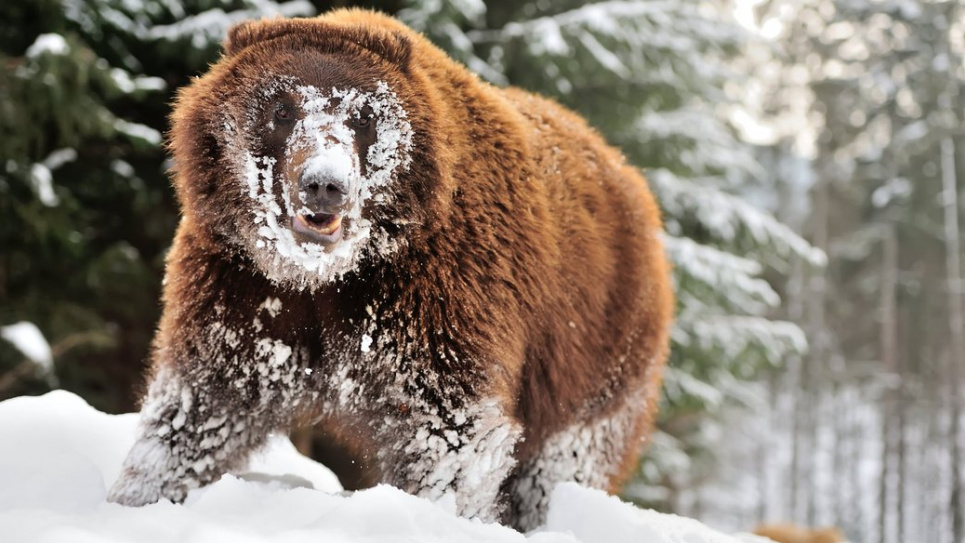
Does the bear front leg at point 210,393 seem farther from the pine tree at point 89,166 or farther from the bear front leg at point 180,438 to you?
the pine tree at point 89,166

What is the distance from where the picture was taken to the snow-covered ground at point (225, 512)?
80.0 inches

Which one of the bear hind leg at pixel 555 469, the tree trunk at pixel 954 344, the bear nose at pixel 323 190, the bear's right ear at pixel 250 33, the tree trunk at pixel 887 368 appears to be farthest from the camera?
the tree trunk at pixel 887 368

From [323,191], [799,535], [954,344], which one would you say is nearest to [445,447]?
[323,191]

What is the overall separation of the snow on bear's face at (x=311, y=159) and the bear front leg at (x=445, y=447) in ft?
1.94

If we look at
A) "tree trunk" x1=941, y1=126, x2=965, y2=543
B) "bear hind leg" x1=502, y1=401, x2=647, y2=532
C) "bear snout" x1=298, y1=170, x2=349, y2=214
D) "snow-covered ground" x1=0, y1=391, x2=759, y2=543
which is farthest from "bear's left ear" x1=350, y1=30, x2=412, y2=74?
"tree trunk" x1=941, y1=126, x2=965, y2=543

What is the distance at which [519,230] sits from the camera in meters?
2.96

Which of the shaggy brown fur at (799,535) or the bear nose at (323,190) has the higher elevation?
the bear nose at (323,190)

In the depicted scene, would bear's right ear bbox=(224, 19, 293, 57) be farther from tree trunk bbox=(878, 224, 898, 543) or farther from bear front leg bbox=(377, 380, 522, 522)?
tree trunk bbox=(878, 224, 898, 543)

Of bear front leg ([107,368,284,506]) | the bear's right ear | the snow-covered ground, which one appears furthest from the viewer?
the bear's right ear

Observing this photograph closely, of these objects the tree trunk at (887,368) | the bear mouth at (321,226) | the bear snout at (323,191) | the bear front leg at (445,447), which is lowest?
the tree trunk at (887,368)

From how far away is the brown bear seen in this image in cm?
262

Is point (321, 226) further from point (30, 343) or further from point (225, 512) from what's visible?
point (30, 343)

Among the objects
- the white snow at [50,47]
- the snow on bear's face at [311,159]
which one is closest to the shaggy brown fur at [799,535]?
the snow on bear's face at [311,159]

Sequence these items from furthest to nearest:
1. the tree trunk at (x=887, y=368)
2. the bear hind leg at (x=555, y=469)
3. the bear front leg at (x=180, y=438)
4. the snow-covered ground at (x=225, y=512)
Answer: the tree trunk at (x=887, y=368), the bear hind leg at (x=555, y=469), the bear front leg at (x=180, y=438), the snow-covered ground at (x=225, y=512)
